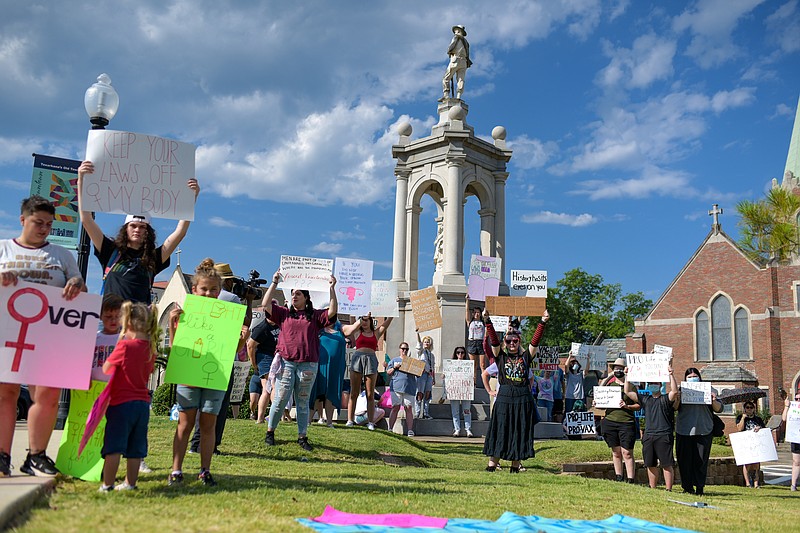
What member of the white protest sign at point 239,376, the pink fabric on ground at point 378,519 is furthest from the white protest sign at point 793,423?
the pink fabric on ground at point 378,519

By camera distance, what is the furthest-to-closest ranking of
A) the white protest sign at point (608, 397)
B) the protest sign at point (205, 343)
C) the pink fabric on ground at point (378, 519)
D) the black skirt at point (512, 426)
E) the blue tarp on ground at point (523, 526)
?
the white protest sign at point (608, 397)
the black skirt at point (512, 426)
the protest sign at point (205, 343)
the pink fabric on ground at point (378, 519)
the blue tarp on ground at point (523, 526)

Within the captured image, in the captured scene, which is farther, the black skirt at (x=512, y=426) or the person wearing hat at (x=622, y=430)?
the person wearing hat at (x=622, y=430)

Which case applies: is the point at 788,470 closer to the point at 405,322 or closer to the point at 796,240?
the point at 796,240

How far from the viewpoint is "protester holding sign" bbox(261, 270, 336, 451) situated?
8.68m

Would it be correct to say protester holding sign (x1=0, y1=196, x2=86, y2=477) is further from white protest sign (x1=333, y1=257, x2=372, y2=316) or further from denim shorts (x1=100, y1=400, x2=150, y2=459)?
white protest sign (x1=333, y1=257, x2=372, y2=316)

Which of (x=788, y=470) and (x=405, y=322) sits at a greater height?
(x=405, y=322)

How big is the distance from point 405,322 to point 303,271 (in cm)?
1092

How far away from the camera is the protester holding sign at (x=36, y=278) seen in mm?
5199

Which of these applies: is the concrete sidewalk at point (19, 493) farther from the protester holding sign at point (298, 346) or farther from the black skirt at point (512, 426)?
the black skirt at point (512, 426)

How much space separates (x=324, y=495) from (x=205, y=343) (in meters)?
1.57

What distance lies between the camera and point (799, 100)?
44.8 m

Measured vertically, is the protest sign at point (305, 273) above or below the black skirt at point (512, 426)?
above

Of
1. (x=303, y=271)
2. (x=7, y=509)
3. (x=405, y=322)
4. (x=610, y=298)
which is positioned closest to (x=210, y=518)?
(x=7, y=509)

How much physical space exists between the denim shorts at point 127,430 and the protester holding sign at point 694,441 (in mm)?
7909
